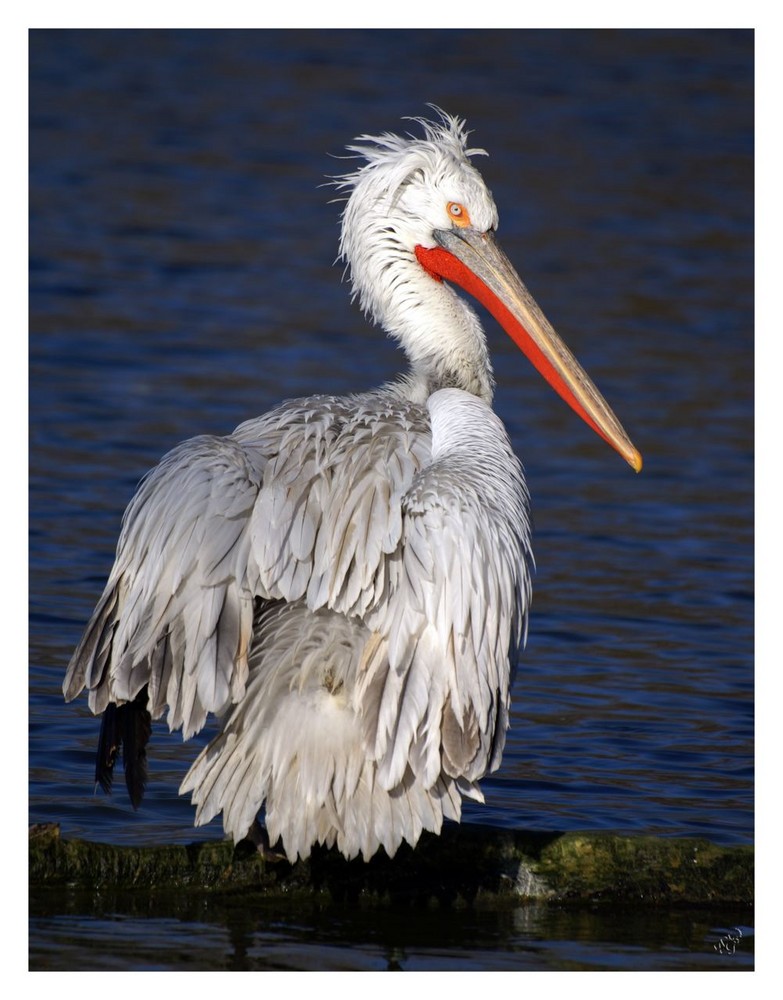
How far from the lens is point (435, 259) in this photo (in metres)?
5.89

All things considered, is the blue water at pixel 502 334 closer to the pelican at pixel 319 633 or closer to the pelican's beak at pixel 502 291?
the pelican at pixel 319 633

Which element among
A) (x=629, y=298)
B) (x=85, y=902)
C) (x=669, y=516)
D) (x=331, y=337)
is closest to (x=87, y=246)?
(x=331, y=337)

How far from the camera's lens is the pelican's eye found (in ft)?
19.2

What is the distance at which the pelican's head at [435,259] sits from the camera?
A: 580 centimetres

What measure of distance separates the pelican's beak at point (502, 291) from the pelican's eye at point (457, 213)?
3 centimetres

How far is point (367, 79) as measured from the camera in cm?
1695

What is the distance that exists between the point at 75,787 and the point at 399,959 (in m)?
1.51

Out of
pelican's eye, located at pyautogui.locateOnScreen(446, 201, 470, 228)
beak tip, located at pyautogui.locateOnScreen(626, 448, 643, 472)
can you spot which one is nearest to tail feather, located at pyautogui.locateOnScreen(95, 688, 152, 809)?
beak tip, located at pyautogui.locateOnScreen(626, 448, 643, 472)

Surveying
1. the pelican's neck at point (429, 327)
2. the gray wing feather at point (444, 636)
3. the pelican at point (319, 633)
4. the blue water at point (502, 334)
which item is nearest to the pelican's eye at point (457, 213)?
the pelican's neck at point (429, 327)

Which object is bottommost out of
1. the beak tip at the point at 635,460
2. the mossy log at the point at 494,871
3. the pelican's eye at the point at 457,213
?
the mossy log at the point at 494,871

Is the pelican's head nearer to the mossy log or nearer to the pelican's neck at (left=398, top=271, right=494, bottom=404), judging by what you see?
the pelican's neck at (left=398, top=271, right=494, bottom=404)

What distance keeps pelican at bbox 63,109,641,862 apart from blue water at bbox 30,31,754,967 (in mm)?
769

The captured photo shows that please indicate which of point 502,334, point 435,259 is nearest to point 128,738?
point 435,259
